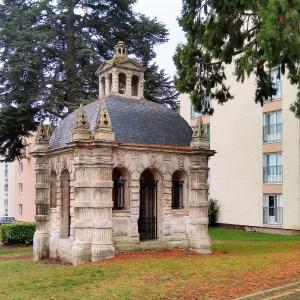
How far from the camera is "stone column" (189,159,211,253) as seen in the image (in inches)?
767

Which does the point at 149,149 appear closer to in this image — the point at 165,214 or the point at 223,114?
the point at 165,214

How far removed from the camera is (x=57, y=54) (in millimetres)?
29172

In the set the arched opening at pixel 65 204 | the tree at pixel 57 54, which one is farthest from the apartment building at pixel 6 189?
the arched opening at pixel 65 204

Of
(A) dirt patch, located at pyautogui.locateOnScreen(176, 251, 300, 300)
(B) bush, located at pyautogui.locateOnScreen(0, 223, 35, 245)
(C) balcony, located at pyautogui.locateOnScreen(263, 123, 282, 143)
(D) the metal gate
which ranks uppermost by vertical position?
(C) balcony, located at pyautogui.locateOnScreen(263, 123, 282, 143)

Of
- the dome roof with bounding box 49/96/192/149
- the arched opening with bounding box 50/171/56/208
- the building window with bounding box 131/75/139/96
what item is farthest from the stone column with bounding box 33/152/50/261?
the building window with bounding box 131/75/139/96

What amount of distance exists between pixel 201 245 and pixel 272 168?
16186mm

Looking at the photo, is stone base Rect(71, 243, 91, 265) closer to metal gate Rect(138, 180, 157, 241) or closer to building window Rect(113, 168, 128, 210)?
building window Rect(113, 168, 128, 210)

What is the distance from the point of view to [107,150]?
17.7 meters

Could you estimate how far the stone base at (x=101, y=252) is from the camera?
681 inches

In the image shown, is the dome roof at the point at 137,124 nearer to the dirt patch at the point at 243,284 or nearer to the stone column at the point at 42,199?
the stone column at the point at 42,199

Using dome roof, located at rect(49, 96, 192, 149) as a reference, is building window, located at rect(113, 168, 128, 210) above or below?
below

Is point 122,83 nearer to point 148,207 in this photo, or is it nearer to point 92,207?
point 148,207

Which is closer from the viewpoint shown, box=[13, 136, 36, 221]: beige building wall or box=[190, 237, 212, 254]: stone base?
box=[190, 237, 212, 254]: stone base

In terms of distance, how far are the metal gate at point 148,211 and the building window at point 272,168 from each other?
15.9 metres
